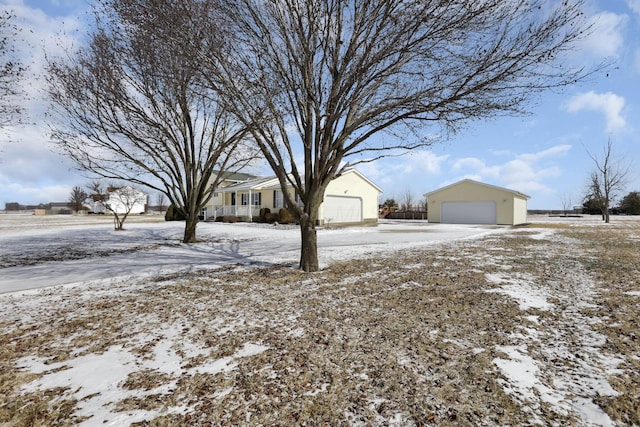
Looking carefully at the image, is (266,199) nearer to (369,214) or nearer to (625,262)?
(369,214)

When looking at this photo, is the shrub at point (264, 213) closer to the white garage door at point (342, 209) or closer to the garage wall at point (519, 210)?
the white garage door at point (342, 209)

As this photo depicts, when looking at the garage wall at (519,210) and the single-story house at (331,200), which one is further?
the garage wall at (519,210)

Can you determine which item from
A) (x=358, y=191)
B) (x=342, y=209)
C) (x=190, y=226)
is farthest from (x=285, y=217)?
(x=190, y=226)

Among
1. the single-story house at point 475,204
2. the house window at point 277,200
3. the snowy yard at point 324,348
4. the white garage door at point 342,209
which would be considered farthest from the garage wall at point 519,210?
the snowy yard at point 324,348

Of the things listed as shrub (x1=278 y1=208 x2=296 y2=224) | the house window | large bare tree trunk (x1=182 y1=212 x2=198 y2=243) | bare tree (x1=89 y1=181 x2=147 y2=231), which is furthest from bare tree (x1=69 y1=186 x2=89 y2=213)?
large bare tree trunk (x1=182 y1=212 x2=198 y2=243)

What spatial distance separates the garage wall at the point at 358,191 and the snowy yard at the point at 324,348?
1703 cm

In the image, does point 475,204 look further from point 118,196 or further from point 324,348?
point 118,196

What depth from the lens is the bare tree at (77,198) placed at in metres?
58.0

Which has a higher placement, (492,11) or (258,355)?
(492,11)

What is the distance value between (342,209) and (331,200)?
143cm

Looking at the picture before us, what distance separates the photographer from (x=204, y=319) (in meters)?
3.90

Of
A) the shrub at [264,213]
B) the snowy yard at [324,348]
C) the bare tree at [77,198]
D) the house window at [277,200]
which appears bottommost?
the snowy yard at [324,348]

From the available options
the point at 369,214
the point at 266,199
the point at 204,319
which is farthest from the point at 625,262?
the point at 266,199

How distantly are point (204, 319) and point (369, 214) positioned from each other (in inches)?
922
